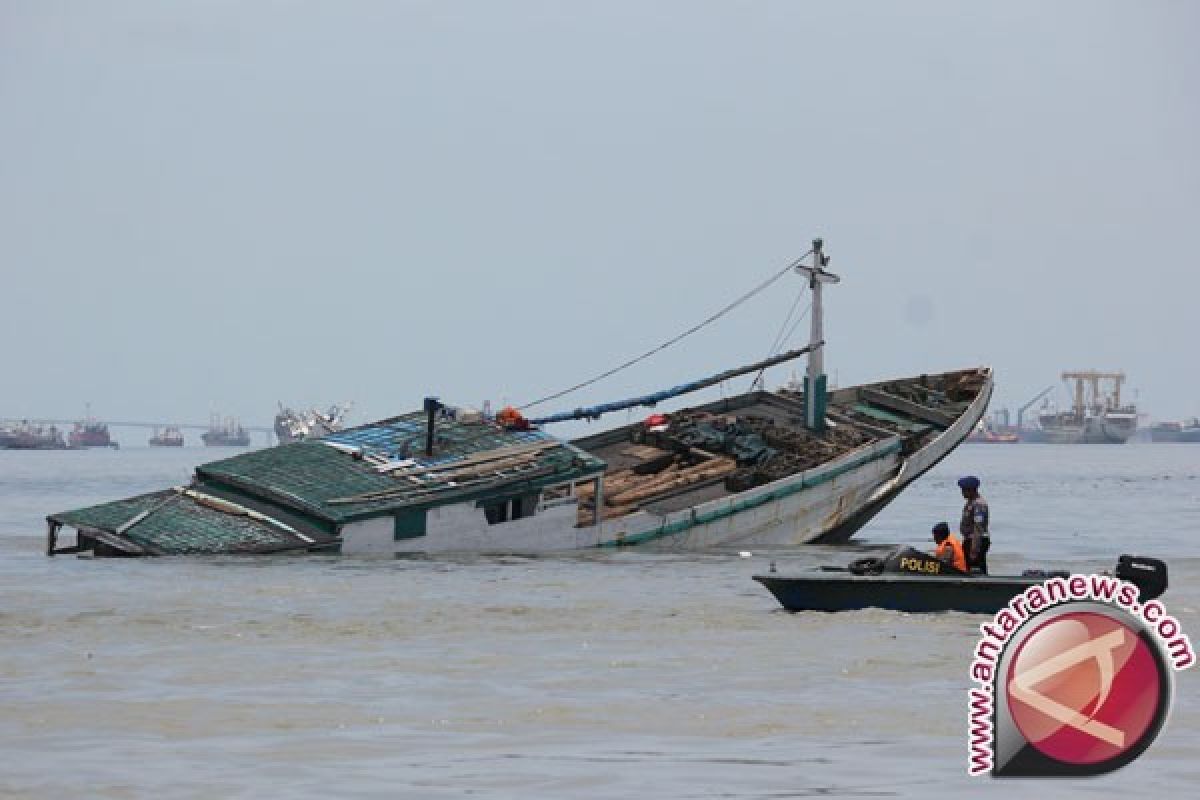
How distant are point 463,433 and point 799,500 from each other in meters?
8.75

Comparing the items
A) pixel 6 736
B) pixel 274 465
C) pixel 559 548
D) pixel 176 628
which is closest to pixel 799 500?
pixel 559 548

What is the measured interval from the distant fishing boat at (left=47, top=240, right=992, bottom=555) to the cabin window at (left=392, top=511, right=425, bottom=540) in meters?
0.04

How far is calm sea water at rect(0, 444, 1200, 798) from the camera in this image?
19.9 metres

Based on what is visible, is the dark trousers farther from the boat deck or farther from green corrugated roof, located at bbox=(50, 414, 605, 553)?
the boat deck

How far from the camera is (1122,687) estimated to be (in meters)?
13.7

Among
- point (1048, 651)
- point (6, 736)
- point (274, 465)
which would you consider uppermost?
point (274, 465)

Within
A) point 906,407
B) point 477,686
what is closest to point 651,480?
point 906,407

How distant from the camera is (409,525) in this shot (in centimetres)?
4622

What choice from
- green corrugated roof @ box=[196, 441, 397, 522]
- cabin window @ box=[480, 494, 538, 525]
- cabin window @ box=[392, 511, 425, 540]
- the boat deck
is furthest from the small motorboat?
the boat deck

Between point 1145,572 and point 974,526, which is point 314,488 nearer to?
point 974,526

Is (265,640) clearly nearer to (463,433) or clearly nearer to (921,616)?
(921,616)

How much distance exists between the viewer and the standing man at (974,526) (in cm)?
3161

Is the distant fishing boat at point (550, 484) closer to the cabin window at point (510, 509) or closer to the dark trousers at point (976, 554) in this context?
the cabin window at point (510, 509)

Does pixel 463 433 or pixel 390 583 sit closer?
pixel 390 583
